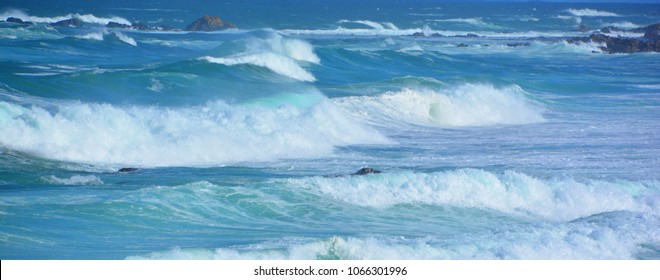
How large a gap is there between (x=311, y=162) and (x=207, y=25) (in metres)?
40.6

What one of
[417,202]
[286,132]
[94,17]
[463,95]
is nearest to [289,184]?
[417,202]

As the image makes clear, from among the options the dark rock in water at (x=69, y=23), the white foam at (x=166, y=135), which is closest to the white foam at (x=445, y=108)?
the white foam at (x=166, y=135)

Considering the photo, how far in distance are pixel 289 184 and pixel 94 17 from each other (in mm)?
47330

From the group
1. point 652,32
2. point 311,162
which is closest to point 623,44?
point 652,32

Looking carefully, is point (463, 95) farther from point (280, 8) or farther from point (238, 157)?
point (280, 8)

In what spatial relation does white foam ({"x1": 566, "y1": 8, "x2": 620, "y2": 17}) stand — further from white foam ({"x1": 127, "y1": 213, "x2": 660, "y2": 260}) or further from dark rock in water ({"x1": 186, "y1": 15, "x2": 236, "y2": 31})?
white foam ({"x1": 127, "y1": 213, "x2": 660, "y2": 260})

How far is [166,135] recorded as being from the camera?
14180 millimetres

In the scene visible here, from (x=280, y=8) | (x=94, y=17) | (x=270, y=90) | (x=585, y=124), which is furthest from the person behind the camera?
(x=280, y=8)

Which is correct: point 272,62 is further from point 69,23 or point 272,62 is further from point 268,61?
point 69,23

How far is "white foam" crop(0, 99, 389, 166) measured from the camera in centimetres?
1316

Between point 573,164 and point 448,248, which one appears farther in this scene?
point 573,164

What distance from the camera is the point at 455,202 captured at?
10586 millimetres

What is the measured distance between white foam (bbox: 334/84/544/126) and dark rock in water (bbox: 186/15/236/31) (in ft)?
105

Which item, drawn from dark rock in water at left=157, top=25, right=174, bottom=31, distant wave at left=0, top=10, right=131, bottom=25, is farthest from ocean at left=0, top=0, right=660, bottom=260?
distant wave at left=0, top=10, right=131, bottom=25
